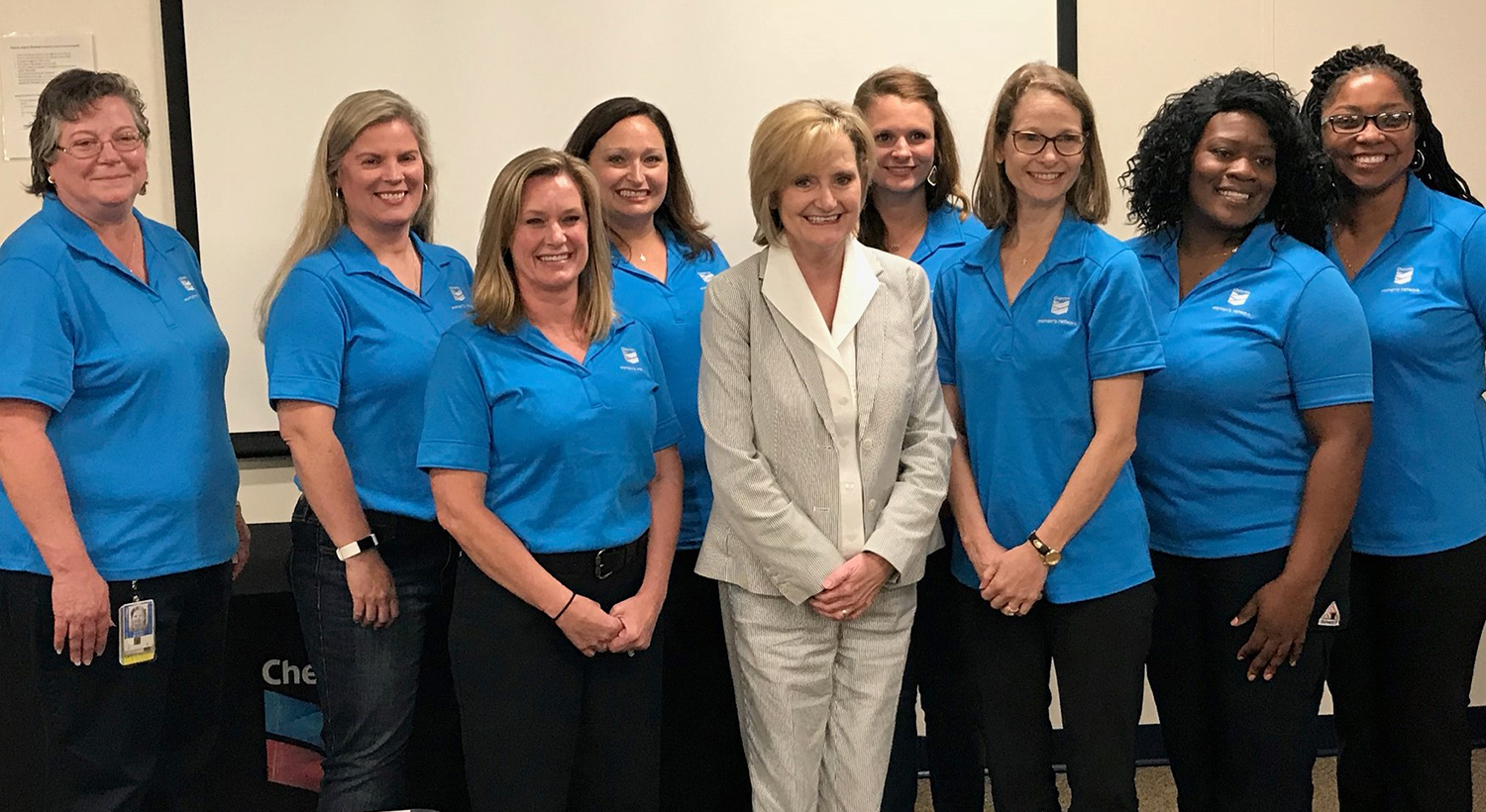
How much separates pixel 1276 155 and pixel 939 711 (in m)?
1.32

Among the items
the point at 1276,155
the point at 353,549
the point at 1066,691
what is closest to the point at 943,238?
the point at 1276,155

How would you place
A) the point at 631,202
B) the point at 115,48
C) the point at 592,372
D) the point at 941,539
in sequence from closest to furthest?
the point at 592,372 → the point at 941,539 → the point at 631,202 → the point at 115,48

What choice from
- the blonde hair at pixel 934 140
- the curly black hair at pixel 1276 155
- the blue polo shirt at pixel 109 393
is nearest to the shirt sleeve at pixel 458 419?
the blue polo shirt at pixel 109 393

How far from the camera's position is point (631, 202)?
248cm

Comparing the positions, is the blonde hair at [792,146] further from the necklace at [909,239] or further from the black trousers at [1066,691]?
the black trousers at [1066,691]

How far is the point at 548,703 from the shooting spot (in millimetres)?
2035

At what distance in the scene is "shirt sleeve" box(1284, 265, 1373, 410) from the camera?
214cm

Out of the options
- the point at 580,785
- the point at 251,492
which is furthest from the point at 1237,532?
the point at 251,492

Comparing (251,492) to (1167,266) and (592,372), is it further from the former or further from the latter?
(1167,266)

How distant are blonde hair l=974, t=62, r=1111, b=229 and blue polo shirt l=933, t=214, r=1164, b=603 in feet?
0.16

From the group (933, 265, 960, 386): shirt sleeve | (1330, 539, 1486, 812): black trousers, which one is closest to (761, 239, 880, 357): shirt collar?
(933, 265, 960, 386): shirt sleeve

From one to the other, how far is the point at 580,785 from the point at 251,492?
1676 millimetres

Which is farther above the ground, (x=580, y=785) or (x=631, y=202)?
(x=631, y=202)

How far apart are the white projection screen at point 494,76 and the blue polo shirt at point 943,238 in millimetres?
837
